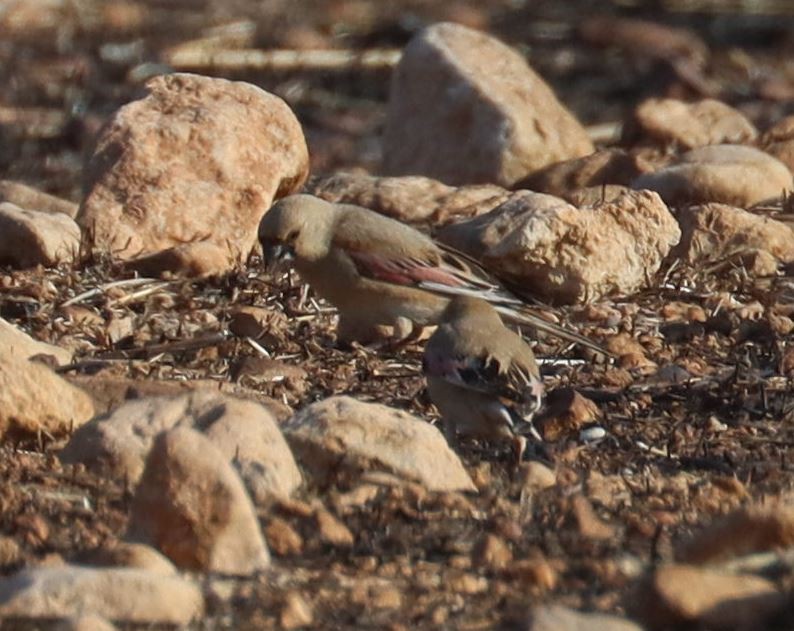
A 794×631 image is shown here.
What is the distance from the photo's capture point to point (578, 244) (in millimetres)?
7781

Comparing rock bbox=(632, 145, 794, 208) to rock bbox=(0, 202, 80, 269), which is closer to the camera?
rock bbox=(0, 202, 80, 269)

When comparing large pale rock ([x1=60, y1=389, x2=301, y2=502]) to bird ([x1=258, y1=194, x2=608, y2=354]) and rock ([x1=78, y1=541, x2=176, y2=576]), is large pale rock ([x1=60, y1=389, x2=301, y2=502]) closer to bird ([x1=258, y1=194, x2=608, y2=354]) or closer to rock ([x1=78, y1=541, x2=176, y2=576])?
rock ([x1=78, y1=541, x2=176, y2=576])

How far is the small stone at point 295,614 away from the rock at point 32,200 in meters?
4.92

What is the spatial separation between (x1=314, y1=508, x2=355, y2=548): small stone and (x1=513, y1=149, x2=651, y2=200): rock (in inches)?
171

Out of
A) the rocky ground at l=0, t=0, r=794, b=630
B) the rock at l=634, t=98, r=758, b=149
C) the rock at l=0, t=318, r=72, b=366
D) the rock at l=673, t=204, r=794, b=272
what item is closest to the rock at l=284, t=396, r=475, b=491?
the rocky ground at l=0, t=0, r=794, b=630

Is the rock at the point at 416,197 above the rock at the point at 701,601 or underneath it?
underneath

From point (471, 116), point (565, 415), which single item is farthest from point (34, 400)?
point (471, 116)

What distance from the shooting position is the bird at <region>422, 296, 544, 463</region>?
593cm

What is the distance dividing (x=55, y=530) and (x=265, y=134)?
12.5 feet

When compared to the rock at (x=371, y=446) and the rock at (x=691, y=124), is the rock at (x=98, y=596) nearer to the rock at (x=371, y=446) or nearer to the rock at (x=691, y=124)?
the rock at (x=371, y=446)

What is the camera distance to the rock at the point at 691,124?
10461mm

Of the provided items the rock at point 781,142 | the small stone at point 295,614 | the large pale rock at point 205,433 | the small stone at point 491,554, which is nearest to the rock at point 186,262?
the large pale rock at point 205,433

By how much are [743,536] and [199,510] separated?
111 centimetres

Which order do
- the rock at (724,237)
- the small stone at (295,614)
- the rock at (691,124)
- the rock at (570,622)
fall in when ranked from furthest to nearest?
the rock at (691,124), the rock at (724,237), the small stone at (295,614), the rock at (570,622)
